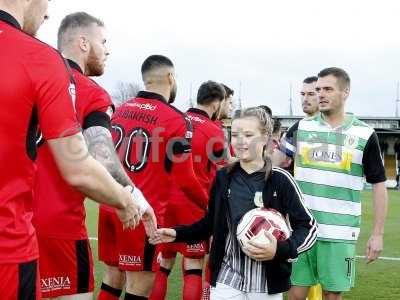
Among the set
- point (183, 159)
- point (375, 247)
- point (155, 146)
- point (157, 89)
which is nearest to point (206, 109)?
point (157, 89)

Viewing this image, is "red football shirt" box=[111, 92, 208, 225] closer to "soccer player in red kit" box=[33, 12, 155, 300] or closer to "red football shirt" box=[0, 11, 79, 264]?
"soccer player in red kit" box=[33, 12, 155, 300]

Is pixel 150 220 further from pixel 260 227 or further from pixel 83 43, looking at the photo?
pixel 83 43

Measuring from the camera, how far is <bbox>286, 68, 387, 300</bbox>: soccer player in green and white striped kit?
16.1 feet

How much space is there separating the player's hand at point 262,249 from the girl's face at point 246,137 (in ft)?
1.88

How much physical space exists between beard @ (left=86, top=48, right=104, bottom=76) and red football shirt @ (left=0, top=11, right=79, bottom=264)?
173 cm

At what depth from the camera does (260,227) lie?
3.64 meters

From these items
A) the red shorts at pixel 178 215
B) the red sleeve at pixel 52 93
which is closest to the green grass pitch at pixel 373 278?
the red shorts at pixel 178 215

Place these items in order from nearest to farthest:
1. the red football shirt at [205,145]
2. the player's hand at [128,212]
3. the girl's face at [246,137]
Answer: the player's hand at [128,212] < the girl's face at [246,137] < the red football shirt at [205,145]

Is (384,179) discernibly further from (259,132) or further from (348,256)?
(259,132)

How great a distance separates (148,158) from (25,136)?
291cm

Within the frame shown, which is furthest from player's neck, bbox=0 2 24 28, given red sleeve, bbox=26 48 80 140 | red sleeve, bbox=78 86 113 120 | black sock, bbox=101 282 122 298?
black sock, bbox=101 282 122 298

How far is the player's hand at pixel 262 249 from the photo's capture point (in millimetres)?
3570

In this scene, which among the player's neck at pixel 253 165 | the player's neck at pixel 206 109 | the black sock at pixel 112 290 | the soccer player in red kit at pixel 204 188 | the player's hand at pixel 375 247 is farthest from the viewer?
the player's neck at pixel 206 109

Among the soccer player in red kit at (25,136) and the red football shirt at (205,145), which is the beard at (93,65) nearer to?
the soccer player in red kit at (25,136)
